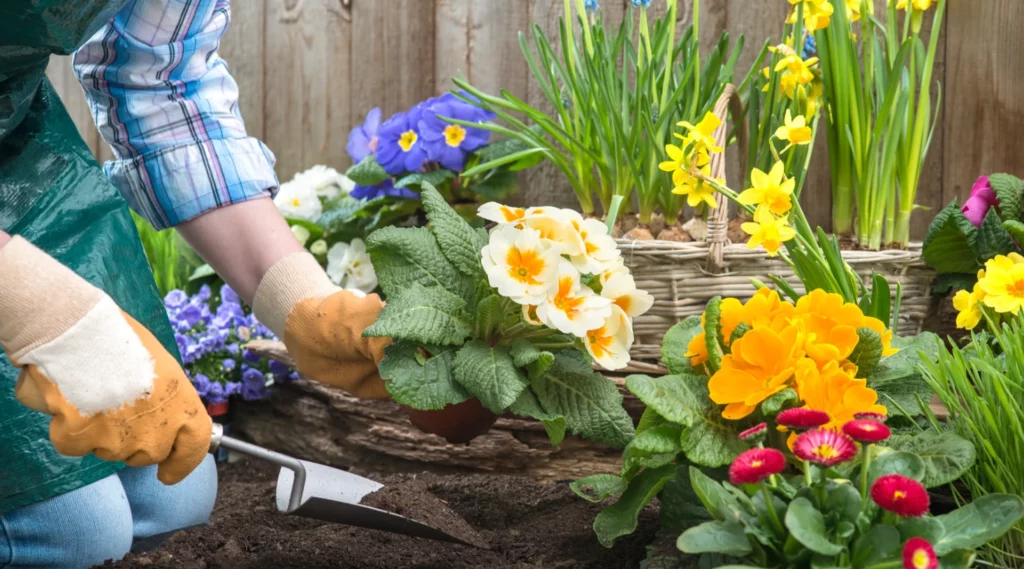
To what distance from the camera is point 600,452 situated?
1.76 m

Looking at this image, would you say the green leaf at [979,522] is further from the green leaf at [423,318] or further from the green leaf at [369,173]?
the green leaf at [369,173]

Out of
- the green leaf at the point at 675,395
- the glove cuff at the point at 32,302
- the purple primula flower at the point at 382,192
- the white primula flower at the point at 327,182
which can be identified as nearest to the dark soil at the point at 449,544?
the green leaf at the point at 675,395

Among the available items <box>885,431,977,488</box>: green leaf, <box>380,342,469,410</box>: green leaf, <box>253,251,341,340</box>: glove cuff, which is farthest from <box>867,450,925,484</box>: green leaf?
<box>253,251,341,340</box>: glove cuff

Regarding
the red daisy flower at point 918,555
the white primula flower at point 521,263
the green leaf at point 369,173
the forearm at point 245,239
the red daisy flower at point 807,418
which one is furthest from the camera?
the green leaf at point 369,173

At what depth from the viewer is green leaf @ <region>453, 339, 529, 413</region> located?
1057 millimetres

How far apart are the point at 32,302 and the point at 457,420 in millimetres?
539

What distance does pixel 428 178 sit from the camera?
2.11 meters

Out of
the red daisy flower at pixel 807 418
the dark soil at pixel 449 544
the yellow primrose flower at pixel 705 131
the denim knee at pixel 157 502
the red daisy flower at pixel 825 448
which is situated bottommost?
the denim knee at pixel 157 502

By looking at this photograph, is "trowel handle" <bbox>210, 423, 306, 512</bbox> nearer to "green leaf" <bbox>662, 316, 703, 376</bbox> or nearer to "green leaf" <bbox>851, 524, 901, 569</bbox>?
"green leaf" <bbox>662, 316, 703, 376</bbox>

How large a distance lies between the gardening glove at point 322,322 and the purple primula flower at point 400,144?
2.44 ft

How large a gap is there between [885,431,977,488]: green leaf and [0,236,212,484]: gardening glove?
804 millimetres

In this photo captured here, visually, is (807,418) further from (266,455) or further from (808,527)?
(266,455)

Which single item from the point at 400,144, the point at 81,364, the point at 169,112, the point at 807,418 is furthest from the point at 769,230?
the point at 400,144

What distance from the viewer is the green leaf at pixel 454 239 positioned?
120 centimetres
